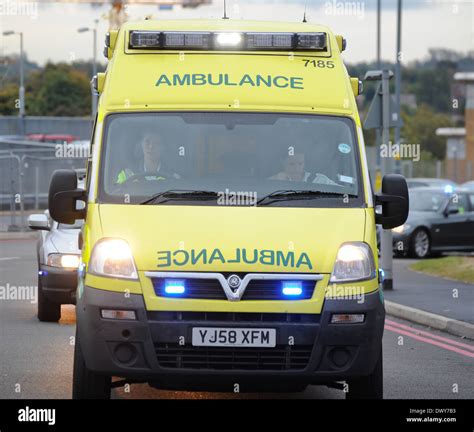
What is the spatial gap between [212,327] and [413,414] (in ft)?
6.33

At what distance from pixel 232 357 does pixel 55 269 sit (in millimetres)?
6057

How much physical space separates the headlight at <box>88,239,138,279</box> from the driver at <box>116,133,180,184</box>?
0.76 meters

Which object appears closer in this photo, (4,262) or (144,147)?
(144,147)

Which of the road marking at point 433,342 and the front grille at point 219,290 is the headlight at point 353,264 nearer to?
the front grille at point 219,290

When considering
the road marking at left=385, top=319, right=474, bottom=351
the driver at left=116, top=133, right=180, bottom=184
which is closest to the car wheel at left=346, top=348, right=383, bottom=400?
the driver at left=116, top=133, right=180, bottom=184

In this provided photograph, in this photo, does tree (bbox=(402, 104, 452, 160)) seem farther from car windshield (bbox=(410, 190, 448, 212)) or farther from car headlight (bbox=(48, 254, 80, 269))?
car headlight (bbox=(48, 254, 80, 269))

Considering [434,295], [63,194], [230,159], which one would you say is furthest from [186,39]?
[434,295]

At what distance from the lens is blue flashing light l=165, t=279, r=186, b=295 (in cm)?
771

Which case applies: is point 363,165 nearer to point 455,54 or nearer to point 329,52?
point 329,52

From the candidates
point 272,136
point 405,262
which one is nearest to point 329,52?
point 272,136

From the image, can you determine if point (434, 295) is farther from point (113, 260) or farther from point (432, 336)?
point (113, 260)

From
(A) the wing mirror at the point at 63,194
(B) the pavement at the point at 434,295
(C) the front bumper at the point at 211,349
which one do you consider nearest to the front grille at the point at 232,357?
(C) the front bumper at the point at 211,349

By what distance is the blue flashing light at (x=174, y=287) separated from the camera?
771 cm

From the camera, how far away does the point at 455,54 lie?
145m
